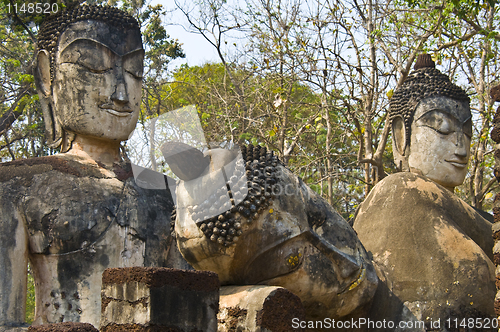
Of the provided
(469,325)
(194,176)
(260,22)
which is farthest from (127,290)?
(260,22)

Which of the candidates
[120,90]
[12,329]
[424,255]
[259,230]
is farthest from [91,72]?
[424,255]

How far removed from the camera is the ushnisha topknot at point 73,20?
4.30 metres

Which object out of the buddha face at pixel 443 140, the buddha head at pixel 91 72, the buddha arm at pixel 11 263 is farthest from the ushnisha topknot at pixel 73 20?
the buddha face at pixel 443 140

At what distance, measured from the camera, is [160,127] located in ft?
9.84

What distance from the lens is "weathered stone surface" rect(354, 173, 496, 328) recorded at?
334cm

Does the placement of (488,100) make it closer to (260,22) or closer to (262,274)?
(260,22)

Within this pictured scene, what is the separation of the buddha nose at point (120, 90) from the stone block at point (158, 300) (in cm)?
205

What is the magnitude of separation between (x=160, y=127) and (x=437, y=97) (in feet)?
8.22

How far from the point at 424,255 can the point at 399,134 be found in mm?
1569

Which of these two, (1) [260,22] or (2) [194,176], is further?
(1) [260,22]

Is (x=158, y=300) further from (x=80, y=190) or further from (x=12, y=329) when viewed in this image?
(x=80, y=190)

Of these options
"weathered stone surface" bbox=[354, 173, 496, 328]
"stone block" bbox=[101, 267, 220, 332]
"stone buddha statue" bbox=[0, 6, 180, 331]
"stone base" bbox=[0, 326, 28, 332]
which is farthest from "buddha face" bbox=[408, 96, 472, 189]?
"stone base" bbox=[0, 326, 28, 332]

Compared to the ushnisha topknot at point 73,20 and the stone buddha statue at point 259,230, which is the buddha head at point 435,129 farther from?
the ushnisha topknot at point 73,20

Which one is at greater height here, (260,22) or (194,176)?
(260,22)
